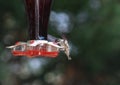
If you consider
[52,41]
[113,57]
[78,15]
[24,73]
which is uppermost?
[52,41]

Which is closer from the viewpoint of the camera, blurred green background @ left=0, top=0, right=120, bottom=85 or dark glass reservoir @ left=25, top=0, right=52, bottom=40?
dark glass reservoir @ left=25, top=0, right=52, bottom=40

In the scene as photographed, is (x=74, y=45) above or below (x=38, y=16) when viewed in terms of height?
below

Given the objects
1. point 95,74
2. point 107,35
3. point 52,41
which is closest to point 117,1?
point 107,35

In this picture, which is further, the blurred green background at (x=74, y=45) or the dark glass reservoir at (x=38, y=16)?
the blurred green background at (x=74, y=45)

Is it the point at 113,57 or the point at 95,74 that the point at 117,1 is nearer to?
the point at 113,57

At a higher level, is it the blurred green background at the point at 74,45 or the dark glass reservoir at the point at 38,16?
the dark glass reservoir at the point at 38,16

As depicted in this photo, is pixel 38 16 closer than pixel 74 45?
Yes

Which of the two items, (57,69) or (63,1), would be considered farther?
(57,69)

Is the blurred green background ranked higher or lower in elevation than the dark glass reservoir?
lower
